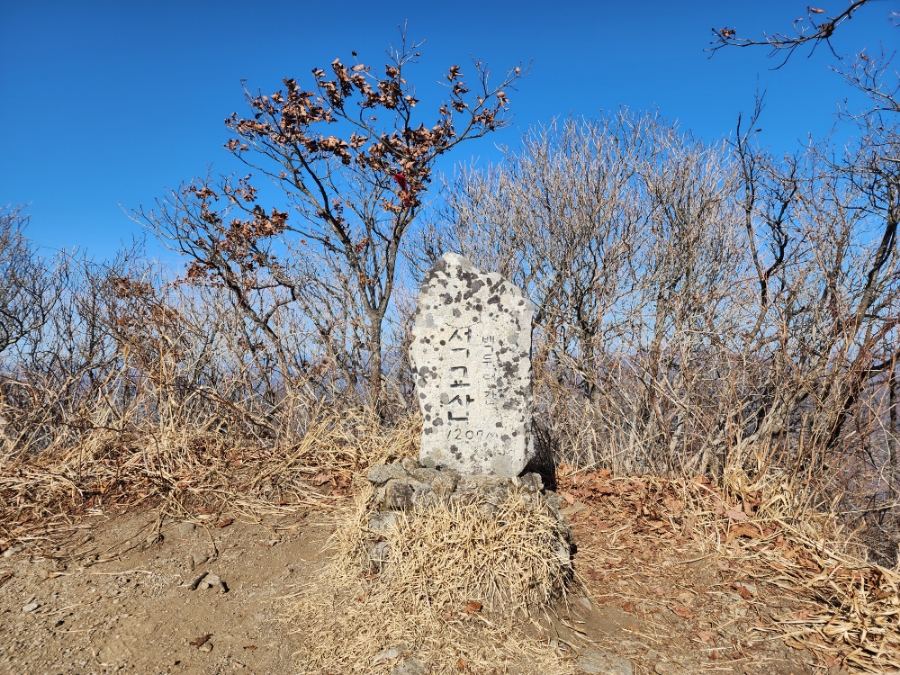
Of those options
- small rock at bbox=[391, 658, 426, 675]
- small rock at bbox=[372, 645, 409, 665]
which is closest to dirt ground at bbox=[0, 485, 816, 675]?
small rock at bbox=[372, 645, 409, 665]

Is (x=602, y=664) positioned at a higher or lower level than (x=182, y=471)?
lower

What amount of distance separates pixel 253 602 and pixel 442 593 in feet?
3.48

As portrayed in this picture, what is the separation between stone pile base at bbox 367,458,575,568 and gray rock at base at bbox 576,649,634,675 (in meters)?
0.51

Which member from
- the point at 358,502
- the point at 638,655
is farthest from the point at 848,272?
the point at 358,502

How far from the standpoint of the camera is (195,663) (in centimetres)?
229

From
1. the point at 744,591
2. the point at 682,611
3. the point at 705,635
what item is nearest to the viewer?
the point at 705,635

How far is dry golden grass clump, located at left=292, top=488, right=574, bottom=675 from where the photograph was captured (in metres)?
2.29

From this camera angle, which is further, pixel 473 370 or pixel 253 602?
pixel 473 370

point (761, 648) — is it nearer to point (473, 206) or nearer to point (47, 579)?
point (47, 579)

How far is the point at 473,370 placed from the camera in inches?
137

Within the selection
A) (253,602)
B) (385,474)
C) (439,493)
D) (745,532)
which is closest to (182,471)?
(253,602)

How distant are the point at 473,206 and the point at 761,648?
9.55 metres

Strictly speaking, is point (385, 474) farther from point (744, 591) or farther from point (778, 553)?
point (778, 553)

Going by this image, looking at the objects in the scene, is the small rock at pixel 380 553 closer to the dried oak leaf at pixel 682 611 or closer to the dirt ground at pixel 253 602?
the dirt ground at pixel 253 602
